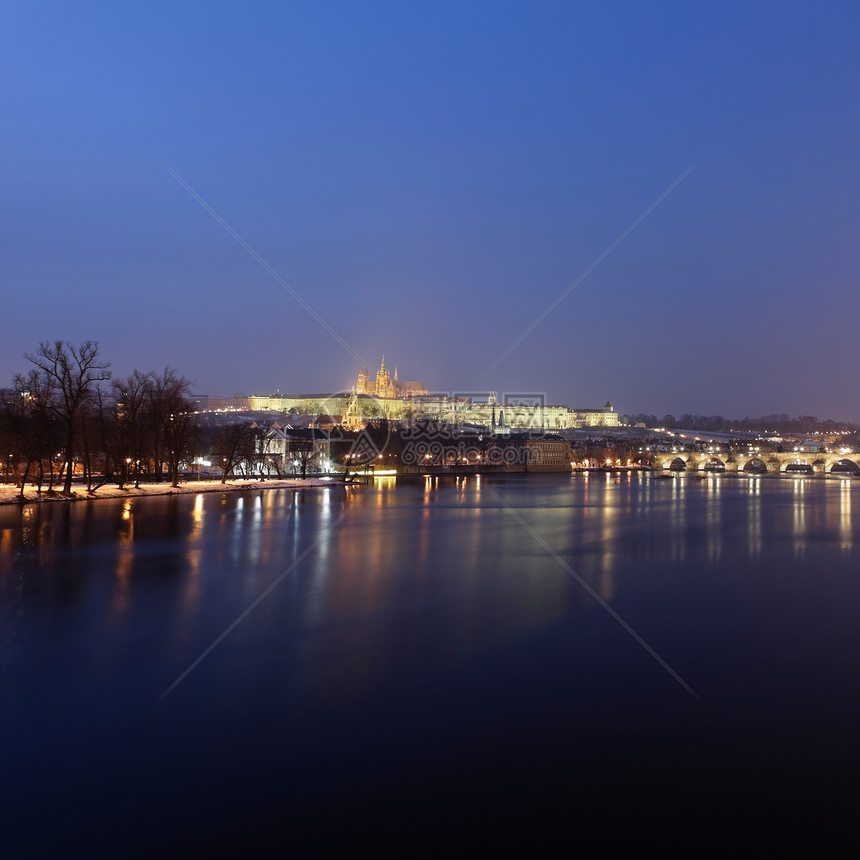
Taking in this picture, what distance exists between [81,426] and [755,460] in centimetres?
12465

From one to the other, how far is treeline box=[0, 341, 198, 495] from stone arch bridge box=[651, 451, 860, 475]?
90.5 m

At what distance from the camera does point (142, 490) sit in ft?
129

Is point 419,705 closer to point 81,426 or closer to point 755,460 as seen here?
point 81,426

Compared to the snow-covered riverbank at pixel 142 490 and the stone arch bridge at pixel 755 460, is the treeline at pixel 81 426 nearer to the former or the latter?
the snow-covered riverbank at pixel 142 490

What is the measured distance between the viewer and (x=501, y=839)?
202 inches

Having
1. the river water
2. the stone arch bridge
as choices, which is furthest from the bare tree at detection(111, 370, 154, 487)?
the stone arch bridge

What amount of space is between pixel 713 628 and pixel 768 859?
22.0 ft

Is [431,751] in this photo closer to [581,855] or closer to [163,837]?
[581,855]

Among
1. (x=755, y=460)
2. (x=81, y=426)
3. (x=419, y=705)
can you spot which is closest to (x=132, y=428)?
(x=81, y=426)

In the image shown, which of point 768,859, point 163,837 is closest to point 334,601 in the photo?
point 163,837

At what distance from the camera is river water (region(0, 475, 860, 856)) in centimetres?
539

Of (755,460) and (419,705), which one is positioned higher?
(755,460)

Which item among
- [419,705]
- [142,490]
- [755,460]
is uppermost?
[755,460]

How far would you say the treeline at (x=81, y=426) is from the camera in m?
34.9
